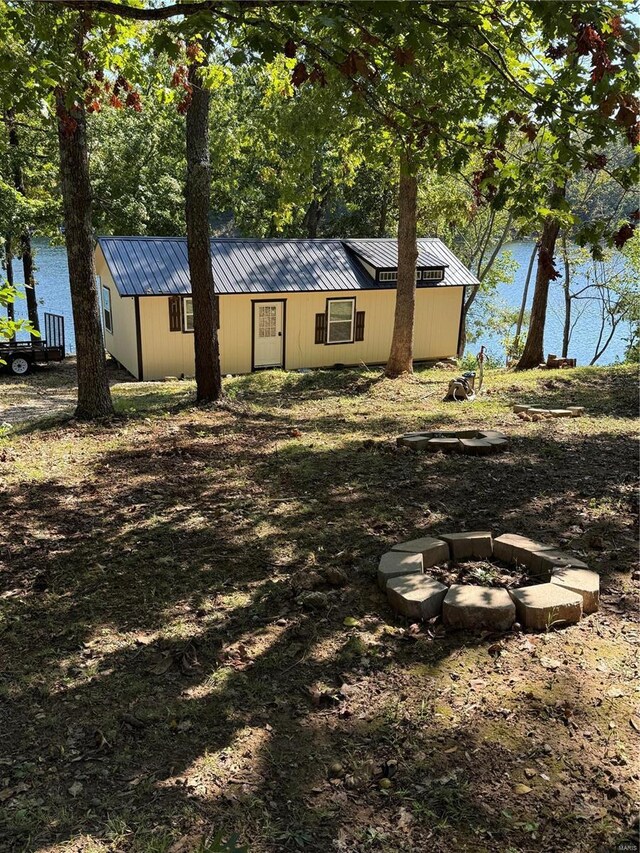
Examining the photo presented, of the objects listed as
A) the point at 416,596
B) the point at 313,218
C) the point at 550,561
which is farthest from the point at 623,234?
the point at 313,218

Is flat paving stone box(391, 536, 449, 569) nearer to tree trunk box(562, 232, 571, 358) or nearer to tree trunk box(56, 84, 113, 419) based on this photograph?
tree trunk box(56, 84, 113, 419)

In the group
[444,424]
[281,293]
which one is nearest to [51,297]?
[281,293]

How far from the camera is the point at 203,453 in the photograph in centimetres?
775

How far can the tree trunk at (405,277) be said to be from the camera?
14391mm

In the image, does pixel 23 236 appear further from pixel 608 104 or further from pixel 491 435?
pixel 608 104

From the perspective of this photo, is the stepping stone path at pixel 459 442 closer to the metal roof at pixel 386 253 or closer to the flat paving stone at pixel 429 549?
the flat paving stone at pixel 429 549

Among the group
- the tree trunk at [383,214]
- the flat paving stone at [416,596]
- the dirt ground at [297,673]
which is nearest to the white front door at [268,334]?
the dirt ground at [297,673]

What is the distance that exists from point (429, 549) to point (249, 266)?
49.7ft

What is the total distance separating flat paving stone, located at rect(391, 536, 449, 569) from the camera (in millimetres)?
4496

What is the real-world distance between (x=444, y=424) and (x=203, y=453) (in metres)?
3.50

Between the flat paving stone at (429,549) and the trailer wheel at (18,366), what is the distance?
16328 millimetres

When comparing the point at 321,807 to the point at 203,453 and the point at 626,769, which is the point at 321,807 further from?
the point at 203,453

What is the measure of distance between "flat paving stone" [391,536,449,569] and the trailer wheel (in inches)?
643

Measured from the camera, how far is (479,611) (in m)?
3.77
